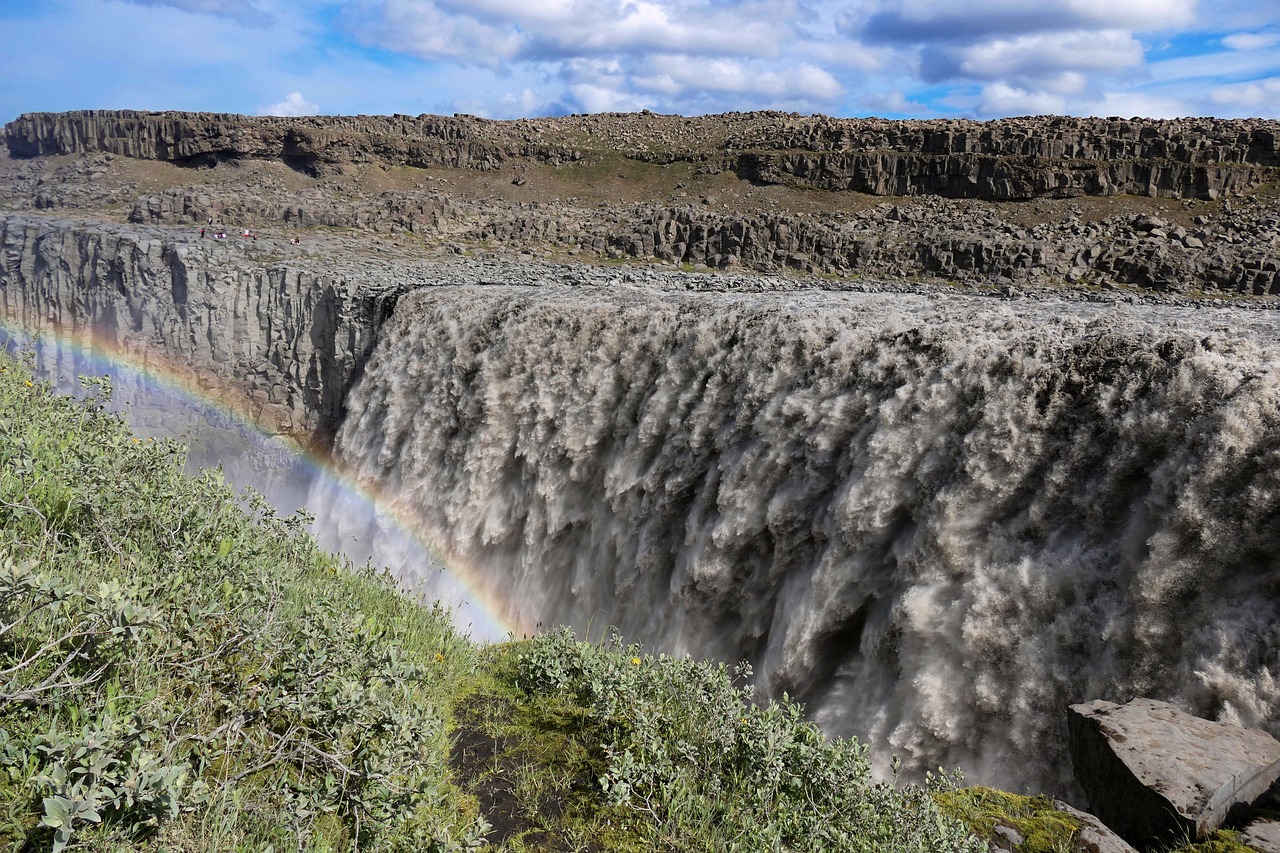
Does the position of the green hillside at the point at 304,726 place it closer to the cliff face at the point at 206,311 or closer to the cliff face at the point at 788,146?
the cliff face at the point at 206,311

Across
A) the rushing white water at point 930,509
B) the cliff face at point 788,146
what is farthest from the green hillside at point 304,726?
the cliff face at point 788,146

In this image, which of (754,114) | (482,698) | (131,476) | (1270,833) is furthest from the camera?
(754,114)

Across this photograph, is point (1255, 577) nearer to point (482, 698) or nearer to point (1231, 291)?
point (482, 698)

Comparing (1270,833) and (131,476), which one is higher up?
(131,476)

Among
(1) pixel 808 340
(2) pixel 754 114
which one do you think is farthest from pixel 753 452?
(2) pixel 754 114

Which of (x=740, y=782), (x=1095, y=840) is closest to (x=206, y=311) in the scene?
(x=740, y=782)

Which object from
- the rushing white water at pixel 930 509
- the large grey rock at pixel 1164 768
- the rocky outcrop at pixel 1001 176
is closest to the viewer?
the large grey rock at pixel 1164 768

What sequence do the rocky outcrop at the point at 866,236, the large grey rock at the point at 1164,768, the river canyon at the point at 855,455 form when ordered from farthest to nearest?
1. the rocky outcrop at the point at 866,236
2. the river canyon at the point at 855,455
3. the large grey rock at the point at 1164,768
